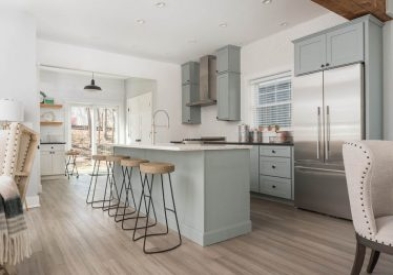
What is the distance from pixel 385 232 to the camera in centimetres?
160

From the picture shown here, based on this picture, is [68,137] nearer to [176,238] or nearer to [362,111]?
[176,238]

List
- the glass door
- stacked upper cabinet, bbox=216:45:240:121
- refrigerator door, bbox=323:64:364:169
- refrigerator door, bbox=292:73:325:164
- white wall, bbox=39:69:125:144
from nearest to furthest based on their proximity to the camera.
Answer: refrigerator door, bbox=323:64:364:169, refrigerator door, bbox=292:73:325:164, stacked upper cabinet, bbox=216:45:240:121, white wall, bbox=39:69:125:144, the glass door

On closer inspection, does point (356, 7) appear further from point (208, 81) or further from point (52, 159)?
point (52, 159)

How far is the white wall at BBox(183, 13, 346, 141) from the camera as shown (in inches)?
173

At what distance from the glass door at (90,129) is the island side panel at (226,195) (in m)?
6.31

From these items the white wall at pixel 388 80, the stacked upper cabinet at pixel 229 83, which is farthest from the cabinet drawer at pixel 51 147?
the white wall at pixel 388 80

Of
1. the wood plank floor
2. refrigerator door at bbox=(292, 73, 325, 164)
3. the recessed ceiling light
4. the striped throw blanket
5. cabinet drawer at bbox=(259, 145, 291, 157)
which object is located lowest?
the wood plank floor

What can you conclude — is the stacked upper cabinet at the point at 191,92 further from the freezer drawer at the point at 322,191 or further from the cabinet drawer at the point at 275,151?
the freezer drawer at the point at 322,191

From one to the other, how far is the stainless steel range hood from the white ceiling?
391 millimetres

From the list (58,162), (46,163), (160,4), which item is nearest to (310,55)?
(160,4)

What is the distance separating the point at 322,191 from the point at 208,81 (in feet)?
11.6

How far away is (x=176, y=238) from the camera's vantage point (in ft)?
9.27

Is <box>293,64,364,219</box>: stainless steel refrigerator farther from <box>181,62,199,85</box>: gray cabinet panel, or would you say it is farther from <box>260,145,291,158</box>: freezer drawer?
<box>181,62,199,85</box>: gray cabinet panel

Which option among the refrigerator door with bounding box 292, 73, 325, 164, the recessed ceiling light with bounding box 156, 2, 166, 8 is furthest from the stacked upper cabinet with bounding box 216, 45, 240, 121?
the recessed ceiling light with bounding box 156, 2, 166, 8
